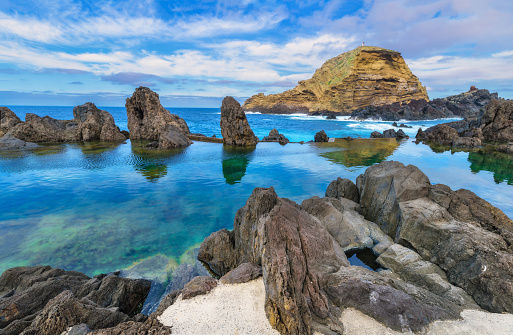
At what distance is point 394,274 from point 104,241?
14.8m

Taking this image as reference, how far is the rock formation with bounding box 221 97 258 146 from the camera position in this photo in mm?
45906

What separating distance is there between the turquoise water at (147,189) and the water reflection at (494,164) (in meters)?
0.11

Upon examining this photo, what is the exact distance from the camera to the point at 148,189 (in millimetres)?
21969

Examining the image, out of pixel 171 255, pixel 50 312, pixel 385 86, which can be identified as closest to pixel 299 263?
pixel 50 312

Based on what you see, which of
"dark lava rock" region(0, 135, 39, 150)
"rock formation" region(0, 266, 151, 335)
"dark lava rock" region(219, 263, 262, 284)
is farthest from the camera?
"dark lava rock" region(0, 135, 39, 150)

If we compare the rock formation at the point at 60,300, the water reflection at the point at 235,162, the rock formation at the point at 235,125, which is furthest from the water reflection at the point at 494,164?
the rock formation at the point at 235,125

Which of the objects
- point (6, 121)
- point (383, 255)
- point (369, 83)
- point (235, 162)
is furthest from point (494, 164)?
point (369, 83)

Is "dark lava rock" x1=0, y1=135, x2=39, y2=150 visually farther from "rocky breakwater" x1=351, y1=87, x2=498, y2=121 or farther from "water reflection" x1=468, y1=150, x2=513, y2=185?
"rocky breakwater" x1=351, y1=87, x2=498, y2=121

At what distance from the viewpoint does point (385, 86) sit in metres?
136

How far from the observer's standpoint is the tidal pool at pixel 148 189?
12922mm

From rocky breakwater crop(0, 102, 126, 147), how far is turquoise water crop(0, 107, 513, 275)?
7282 millimetres

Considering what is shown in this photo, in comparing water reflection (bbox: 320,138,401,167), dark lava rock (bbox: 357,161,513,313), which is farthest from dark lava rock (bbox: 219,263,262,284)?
water reflection (bbox: 320,138,401,167)

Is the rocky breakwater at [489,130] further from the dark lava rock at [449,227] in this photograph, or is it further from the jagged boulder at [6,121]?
the jagged boulder at [6,121]

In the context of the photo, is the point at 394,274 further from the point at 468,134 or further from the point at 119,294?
the point at 468,134
